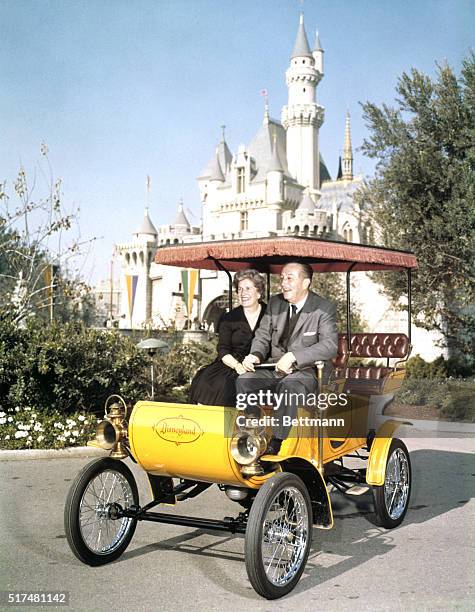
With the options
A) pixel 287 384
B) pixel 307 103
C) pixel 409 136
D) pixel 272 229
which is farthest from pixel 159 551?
pixel 307 103

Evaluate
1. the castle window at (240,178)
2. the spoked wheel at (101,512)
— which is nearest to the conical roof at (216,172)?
the castle window at (240,178)

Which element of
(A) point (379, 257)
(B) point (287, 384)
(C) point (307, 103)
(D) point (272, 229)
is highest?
(C) point (307, 103)

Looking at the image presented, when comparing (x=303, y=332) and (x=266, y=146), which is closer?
(x=303, y=332)

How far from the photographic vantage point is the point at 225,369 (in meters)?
5.51

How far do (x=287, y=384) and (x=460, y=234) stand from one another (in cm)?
1219

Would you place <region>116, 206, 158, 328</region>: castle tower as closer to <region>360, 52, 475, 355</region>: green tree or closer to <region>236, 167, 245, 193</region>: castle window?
<region>236, 167, 245, 193</region>: castle window

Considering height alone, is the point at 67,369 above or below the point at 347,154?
below

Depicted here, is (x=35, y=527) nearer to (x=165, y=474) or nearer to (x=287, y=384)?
(x=165, y=474)

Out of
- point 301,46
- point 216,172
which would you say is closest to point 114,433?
point 301,46

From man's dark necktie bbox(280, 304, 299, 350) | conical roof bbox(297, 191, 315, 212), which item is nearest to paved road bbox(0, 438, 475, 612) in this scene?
man's dark necktie bbox(280, 304, 299, 350)

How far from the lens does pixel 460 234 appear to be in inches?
633

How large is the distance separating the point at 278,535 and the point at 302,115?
64317 millimetres

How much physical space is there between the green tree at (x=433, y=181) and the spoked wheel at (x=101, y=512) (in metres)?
11.9

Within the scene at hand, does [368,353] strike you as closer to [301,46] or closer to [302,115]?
[302,115]
